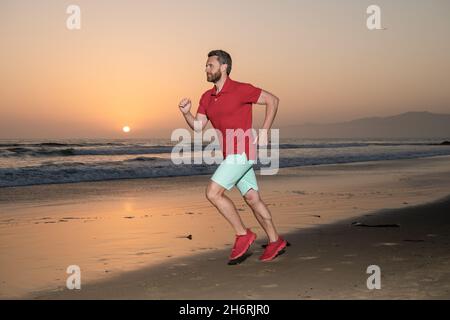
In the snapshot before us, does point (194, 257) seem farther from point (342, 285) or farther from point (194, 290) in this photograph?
point (342, 285)

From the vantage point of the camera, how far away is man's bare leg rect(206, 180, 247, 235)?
6.24m

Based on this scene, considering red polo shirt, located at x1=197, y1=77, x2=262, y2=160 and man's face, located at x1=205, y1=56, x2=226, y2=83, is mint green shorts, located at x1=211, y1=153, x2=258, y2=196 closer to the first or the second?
red polo shirt, located at x1=197, y1=77, x2=262, y2=160

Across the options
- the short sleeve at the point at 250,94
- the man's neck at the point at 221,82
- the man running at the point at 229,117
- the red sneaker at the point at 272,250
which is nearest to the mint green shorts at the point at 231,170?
the man running at the point at 229,117

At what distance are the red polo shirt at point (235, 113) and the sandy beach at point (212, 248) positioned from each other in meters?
1.22

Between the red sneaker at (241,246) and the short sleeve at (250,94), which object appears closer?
the short sleeve at (250,94)

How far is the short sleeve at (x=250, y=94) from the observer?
6109 millimetres

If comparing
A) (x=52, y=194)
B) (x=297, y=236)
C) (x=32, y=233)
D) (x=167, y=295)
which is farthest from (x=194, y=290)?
(x=52, y=194)

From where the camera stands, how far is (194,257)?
673cm

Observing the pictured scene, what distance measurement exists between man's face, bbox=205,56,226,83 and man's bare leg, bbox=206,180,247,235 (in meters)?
1.05

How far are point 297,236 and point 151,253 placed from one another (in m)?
2.11

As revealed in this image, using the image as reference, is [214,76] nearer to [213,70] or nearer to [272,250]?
[213,70]

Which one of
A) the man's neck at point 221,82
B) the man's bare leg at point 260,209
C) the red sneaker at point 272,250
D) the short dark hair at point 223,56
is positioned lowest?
the red sneaker at point 272,250

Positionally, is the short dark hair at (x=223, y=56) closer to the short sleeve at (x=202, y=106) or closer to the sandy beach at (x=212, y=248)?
the short sleeve at (x=202, y=106)
